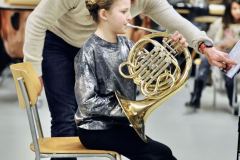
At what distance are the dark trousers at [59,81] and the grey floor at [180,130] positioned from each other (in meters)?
0.94

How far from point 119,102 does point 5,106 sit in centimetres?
289

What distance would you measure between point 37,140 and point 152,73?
1.70ft

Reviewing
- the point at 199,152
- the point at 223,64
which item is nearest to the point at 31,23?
the point at 223,64

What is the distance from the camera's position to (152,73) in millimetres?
1975

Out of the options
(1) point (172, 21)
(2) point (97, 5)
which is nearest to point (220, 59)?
(1) point (172, 21)

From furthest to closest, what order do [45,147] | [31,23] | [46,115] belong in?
[46,115]
[31,23]
[45,147]

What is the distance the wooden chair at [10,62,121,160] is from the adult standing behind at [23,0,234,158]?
149mm

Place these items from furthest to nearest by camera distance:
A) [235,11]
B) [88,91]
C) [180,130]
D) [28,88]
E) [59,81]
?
1. [235,11]
2. [180,130]
3. [59,81]
4. [28,88]
5. [88,91]

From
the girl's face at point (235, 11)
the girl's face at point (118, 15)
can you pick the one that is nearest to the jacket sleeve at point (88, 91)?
the girl's face at point (118, 15)

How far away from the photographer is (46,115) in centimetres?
428

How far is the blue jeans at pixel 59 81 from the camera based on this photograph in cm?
228

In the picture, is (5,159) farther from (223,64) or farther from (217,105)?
(217,105)

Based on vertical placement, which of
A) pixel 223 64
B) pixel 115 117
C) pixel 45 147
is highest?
pixel 223 64

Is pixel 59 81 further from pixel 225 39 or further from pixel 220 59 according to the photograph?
pixel 225 39
